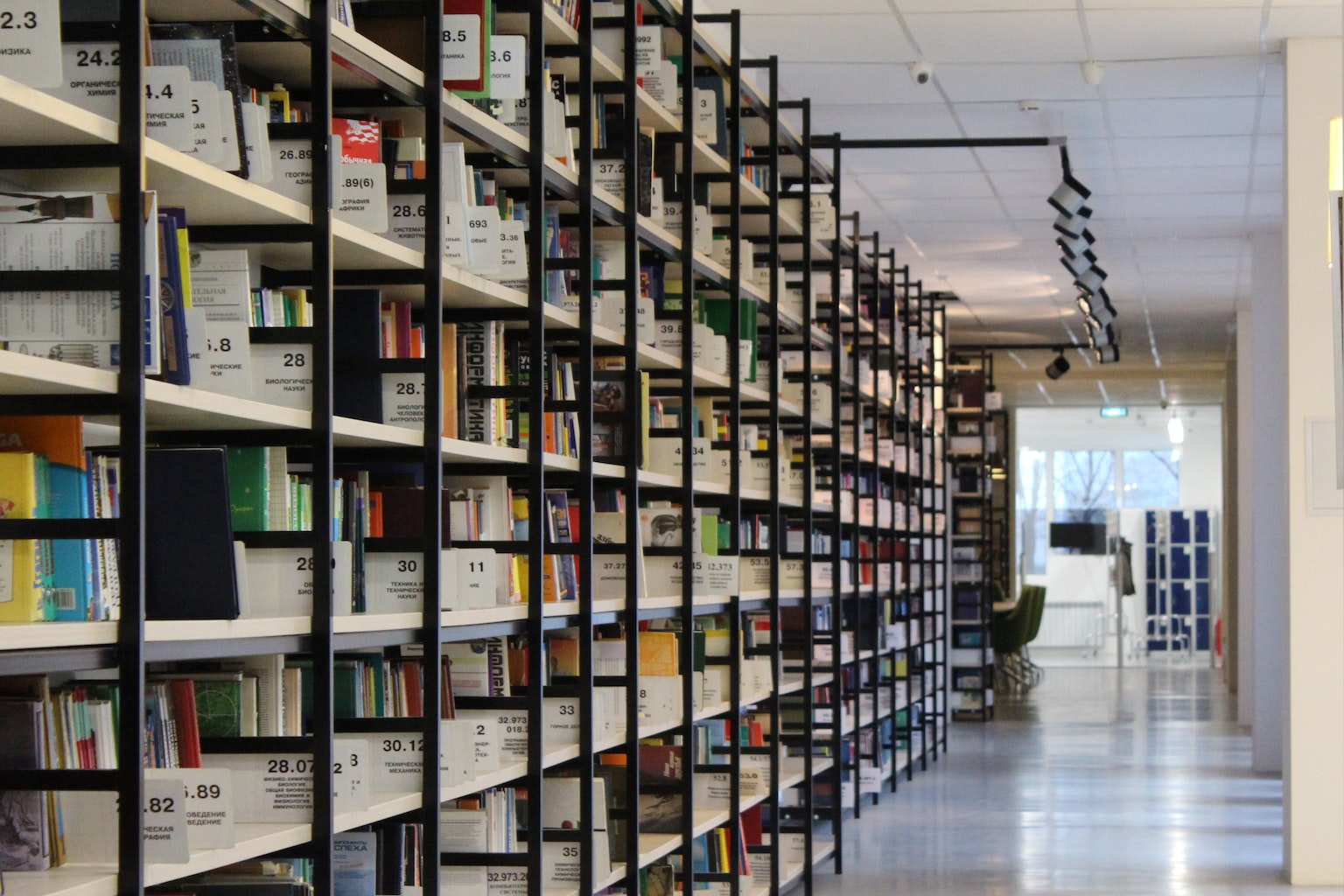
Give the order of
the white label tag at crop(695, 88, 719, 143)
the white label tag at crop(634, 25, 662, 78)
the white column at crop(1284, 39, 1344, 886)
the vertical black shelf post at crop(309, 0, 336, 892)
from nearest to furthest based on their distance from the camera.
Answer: the vertical black shelf post at crop(309, 0, 336, 892) → the white label tag at crop(634, 25, 662, 78) → the white label tag at crop(695, 88, 719, 143) → the white column at crop(1284, 39, 1344, 886)

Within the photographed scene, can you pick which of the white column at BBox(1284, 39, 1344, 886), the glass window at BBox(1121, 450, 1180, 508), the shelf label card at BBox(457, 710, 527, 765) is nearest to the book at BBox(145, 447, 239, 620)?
the shelf label card at BBox(457, 710, 527, 765)

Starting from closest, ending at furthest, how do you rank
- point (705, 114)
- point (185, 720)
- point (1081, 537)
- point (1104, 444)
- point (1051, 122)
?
point (185, 720), point (705, 114), point (1051, 122), point (1081, 537), point (1104, 444)

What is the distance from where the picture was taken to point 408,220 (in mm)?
3391

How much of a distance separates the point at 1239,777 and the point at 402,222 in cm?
867

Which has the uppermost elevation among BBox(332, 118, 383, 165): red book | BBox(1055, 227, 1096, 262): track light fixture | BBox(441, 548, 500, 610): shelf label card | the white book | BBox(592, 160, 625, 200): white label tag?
BBox(1055, 227, 1096, 262): track light fixture

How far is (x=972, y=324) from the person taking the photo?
52.0ft

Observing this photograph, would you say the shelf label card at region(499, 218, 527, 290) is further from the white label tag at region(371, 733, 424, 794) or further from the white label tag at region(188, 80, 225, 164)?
the white label tag at region(188, 80, 225, 164)

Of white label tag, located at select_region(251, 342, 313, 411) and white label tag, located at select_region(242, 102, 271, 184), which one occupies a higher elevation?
white label tag, located at select_region(242, 102, 271, 184)

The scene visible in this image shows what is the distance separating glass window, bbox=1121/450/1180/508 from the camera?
25.7 m

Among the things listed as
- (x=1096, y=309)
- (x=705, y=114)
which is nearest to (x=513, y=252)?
(x=705, y=114)

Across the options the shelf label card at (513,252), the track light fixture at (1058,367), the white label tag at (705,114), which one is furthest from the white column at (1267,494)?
the shelf label card at (513,252)

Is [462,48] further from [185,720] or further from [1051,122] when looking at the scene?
[1051,122]

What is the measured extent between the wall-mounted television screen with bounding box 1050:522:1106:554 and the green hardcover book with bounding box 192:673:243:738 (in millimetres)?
21900

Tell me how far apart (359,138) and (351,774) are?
4.10ft
